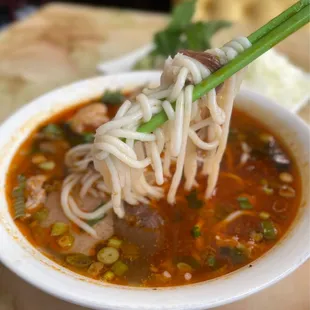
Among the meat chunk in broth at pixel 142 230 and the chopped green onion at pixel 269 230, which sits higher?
the chopped green onion at pixel 269 230

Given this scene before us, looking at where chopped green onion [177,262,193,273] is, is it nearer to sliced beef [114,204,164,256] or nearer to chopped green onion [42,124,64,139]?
sliced beef [114,204,164,256]

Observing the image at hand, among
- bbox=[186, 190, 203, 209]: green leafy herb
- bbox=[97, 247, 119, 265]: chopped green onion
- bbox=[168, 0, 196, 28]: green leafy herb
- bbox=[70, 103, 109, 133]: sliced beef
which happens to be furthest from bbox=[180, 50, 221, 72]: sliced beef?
bbox=[168, 0, 196, 28]: green leafy herb

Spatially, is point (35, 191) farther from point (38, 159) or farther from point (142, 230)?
point (142, 230)

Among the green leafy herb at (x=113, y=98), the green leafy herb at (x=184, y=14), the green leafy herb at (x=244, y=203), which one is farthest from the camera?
the green leafy herb at (x=184, y=14)

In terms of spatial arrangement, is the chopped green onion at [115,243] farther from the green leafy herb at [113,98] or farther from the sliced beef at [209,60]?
the green leafy herb at [113,98]

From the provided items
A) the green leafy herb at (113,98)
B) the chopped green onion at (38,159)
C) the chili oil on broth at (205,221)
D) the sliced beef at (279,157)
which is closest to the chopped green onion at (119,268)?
the chili oil on broth at (205,221)

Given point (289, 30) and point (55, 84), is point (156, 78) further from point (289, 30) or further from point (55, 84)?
point (289, 30)

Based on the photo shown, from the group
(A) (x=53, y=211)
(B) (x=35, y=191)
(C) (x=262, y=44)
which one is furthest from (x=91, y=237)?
(C) (x=262, y=44)
